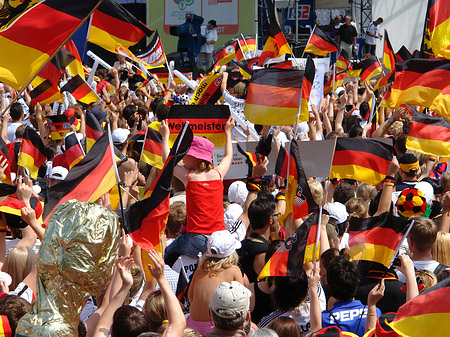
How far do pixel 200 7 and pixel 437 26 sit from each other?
56.4 ft

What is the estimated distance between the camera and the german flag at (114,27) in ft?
26.6

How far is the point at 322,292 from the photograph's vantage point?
481 cm

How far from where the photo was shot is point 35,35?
17.7 feet

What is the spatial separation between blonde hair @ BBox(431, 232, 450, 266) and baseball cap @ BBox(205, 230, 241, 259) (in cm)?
162

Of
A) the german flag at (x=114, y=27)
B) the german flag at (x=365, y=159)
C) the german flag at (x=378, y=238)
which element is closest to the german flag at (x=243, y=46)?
the german flag at (x=114, y=27)

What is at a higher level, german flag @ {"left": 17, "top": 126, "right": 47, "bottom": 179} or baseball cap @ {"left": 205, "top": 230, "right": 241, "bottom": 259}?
baseball cap @ {"left": 205, "top": 230, "right": 241, "bottom": 259}

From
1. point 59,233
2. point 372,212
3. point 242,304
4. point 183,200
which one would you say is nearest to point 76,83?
point 183,200

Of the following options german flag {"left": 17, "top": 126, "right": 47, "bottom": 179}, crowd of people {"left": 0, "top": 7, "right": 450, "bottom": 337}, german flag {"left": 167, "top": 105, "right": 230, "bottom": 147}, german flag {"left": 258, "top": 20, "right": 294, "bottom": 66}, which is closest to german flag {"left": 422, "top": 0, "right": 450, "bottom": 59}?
crowd of people {"left": 0, "top": 7, "right": 450, "bottom": 337}

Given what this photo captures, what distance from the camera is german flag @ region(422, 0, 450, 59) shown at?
301 inches

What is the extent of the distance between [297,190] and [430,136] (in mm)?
2208

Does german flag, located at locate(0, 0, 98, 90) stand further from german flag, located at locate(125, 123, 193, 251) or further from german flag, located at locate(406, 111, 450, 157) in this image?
german flag, located at locate(406, 111, 450, 157)

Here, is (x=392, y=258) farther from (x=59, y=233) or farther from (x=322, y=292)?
(x=59, y=233)

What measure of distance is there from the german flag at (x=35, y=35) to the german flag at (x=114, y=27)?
8.29ft

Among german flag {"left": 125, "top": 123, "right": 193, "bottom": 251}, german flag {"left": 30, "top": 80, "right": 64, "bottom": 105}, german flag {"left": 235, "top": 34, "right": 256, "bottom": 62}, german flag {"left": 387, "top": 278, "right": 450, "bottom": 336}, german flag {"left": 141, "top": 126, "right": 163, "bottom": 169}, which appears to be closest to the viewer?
german flag {"left": 387, "top": 278, "right": 450, "bottom": 336}
